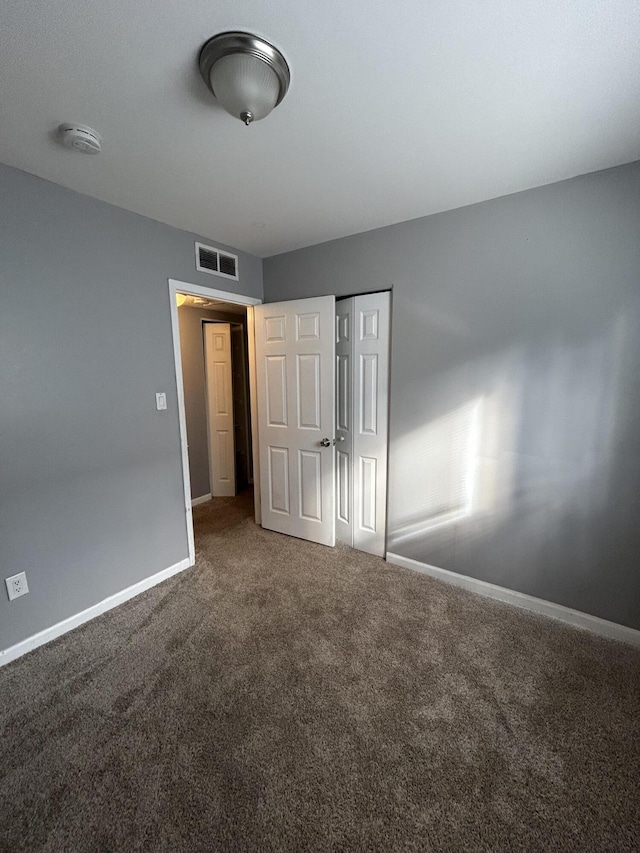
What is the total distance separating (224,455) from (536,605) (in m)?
3.36

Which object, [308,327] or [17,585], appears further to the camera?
[308,327]

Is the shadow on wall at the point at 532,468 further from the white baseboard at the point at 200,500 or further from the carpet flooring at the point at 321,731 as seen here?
the white baseboard at the point at 200,500

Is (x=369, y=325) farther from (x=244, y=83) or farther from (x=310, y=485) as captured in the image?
(x=244, y=83)

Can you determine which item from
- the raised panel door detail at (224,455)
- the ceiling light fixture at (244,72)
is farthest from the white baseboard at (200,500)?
the ceiling light fixture at (244,72)

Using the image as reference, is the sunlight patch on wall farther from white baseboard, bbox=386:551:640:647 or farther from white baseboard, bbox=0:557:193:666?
white baseboard, bbox=0:557:193:666

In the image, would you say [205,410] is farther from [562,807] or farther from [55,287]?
[562,807]

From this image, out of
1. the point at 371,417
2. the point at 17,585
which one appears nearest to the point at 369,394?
the point at 371,417

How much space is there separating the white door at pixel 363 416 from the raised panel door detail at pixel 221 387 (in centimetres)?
181

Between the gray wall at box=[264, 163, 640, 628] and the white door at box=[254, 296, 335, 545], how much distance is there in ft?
1.61

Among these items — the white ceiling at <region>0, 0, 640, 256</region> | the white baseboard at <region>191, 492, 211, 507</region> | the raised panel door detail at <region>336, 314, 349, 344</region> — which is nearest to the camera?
the white ceiling at <region>0, 0, 640, 256</region>

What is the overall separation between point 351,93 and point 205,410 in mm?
3408

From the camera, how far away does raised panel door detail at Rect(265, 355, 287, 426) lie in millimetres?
2922

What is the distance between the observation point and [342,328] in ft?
8.99

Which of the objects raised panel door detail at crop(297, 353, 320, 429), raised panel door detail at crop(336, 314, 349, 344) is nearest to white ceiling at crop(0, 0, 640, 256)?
raised panel door detail at crop(336, 314, 349, 344)
